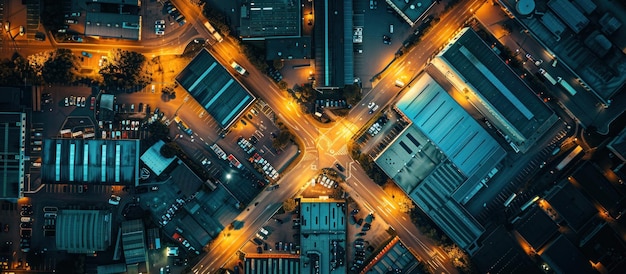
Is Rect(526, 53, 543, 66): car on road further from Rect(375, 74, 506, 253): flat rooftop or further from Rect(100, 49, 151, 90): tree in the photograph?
Rect(100, 49, 151, 90): tree

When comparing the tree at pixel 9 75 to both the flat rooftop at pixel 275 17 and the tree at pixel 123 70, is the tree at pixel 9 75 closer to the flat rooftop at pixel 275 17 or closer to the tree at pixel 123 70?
the tree at pixel 123 70

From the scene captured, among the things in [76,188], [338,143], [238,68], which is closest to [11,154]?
[76,188]

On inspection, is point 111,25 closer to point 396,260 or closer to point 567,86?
point 396,260

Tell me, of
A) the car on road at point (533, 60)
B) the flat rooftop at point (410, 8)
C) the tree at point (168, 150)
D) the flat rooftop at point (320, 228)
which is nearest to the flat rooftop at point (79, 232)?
the tree at point (168, 150)

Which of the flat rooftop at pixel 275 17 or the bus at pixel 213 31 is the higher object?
the bus at pixel 213 31

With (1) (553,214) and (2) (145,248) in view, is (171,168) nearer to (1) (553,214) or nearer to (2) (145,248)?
(2) (145,248)

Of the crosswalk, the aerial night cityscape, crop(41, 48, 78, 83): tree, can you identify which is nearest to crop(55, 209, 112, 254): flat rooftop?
the aerial night cityscape

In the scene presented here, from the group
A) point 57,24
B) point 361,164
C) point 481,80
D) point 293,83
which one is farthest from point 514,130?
point 57,24
